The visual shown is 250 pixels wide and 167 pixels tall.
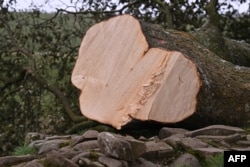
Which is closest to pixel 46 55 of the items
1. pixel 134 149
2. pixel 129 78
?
pixel 129 78

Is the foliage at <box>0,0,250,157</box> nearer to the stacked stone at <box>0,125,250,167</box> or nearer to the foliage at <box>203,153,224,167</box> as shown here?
the stacked stone at <box>0,125,250,167</box>

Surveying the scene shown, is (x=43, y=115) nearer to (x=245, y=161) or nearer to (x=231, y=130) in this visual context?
(x=231, y=130)

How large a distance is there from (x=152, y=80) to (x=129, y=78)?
24 cm

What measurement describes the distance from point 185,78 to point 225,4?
4.19 meters

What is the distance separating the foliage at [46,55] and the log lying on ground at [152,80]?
182 cm

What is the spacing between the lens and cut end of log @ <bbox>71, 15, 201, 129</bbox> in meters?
4.79

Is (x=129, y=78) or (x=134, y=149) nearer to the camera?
(x=134, y=149)

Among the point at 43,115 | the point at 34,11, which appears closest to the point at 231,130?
the point at 43,115

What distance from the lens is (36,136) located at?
5.03 metres

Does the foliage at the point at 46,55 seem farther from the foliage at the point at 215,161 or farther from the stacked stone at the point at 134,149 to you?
the foliage at the point at 215,161

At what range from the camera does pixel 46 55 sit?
792 centimetres

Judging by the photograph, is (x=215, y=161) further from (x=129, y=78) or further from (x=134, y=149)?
(x=129, y=78)

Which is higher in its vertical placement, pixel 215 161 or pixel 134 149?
pixel 134 149

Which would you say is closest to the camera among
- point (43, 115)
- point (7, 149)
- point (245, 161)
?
point (245, 161)
